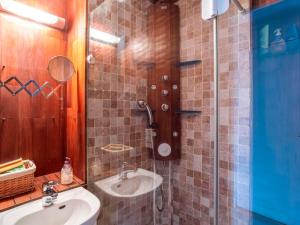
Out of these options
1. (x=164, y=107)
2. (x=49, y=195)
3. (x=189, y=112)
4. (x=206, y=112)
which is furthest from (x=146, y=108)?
(x=49, y=195)

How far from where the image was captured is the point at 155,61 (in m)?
1.55

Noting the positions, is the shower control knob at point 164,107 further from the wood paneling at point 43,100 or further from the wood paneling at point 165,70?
the wood paneling at point 43,100

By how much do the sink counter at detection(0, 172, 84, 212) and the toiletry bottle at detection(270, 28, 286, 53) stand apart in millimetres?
1485

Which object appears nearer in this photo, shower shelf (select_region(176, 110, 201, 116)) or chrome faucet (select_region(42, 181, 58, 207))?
chrome faucet (select_region(42, 181, 58, 207))

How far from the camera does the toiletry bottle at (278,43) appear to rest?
3.34ft

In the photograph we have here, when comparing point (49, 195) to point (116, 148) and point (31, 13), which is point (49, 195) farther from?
point (31, 13)

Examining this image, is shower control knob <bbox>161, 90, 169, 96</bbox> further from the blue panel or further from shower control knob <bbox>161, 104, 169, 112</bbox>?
the blue panel

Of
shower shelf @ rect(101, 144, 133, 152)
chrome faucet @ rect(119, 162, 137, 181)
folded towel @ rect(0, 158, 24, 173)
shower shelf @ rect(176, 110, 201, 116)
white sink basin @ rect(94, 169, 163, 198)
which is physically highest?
shower shelf @ rect(176, 110, 201, 116)

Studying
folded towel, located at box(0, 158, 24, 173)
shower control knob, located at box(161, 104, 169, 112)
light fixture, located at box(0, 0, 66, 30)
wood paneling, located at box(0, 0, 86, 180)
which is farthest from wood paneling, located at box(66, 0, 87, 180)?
shower control knob, located at box(161, 104, 169, 112)

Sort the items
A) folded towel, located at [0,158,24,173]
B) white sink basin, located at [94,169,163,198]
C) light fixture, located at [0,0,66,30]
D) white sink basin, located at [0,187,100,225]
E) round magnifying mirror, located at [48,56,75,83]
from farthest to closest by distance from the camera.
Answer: white sink basin, located at [94,169,163,198]
round magnifying mirror, located at [48,56,75,83]
light fixture, located at [0,0,66,30]
folded towel, located at [0,158,24,173]
white sink basin, located at [0,187,100,225]

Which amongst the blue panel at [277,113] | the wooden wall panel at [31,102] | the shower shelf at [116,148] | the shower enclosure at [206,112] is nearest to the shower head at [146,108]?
the shower enclosure at [206,112]

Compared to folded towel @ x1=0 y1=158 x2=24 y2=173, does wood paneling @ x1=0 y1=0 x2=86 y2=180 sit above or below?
above

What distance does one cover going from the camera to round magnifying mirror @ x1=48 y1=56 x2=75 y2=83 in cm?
121

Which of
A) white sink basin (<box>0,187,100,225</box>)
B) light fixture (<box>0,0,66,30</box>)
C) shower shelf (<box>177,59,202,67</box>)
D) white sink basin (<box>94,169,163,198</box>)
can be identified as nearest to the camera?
white sink basin (<box>0,187,100,225</box>)
